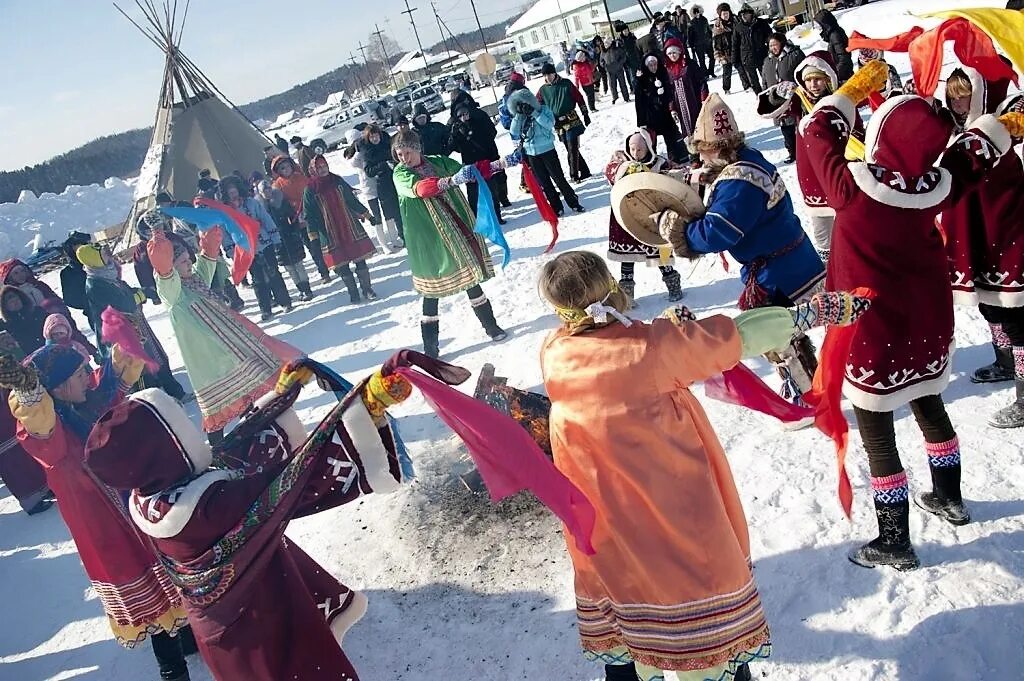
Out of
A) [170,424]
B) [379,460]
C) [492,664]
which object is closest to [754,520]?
[492,664]

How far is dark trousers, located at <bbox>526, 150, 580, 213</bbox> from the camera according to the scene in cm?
912

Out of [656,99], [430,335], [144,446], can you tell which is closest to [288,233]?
[430,335]

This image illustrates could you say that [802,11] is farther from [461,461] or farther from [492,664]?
[492,664]

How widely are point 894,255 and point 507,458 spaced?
1.45 m

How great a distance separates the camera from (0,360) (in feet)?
10.9

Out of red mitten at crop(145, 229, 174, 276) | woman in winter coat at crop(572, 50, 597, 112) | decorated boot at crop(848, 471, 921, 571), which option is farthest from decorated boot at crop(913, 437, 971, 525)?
woman in winter coat at crop(572, 50, 597, 112)

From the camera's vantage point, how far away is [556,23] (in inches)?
2111

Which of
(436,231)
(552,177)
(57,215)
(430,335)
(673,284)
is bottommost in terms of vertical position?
(673,284)

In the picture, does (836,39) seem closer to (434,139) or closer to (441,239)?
(434,139)

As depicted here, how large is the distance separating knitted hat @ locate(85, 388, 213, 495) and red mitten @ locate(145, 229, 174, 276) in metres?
3.17

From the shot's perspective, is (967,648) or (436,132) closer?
(967,648)

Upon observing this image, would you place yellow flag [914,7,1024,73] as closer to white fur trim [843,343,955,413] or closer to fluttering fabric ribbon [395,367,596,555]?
white fur trim [843,343,955,413]

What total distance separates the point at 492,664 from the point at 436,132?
27.3 ft

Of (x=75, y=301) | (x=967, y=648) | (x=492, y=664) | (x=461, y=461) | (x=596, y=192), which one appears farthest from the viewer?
(x=596, y=192)
